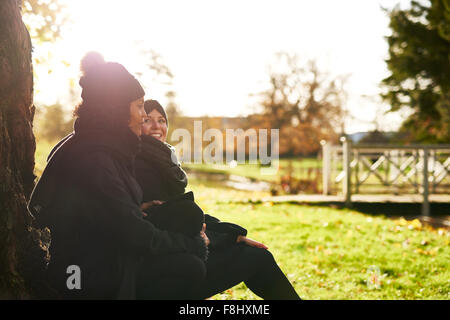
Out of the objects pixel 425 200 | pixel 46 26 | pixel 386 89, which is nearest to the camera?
pixel 46 26

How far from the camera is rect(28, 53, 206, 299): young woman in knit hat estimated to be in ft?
6.19

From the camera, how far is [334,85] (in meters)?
29.1

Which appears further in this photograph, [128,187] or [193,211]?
[193,211]

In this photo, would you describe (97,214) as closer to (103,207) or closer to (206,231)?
(103,207)

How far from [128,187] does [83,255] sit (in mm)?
352

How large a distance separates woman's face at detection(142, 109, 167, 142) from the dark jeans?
2.62 feet

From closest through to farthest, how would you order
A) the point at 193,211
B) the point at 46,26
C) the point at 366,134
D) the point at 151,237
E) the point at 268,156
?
the point at 151,237
the point at 193,211
the point at 46,26
the point at 268,156
the point at 366,134

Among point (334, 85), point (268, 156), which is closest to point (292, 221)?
point (268, 156)

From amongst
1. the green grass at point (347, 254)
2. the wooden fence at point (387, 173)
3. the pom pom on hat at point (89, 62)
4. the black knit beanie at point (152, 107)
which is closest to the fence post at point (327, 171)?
the wooden fence at point (387, 173)

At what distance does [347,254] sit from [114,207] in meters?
4.44

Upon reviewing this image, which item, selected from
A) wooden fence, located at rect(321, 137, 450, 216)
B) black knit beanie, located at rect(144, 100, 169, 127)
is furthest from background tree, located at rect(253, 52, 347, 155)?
black knit beanie, located at rect(144, 100, 169, 127)

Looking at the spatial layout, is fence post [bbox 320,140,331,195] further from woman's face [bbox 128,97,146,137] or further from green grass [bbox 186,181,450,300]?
woman's face [bbox 128,97,146,137]

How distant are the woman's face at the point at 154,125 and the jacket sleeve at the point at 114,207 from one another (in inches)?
30.9
